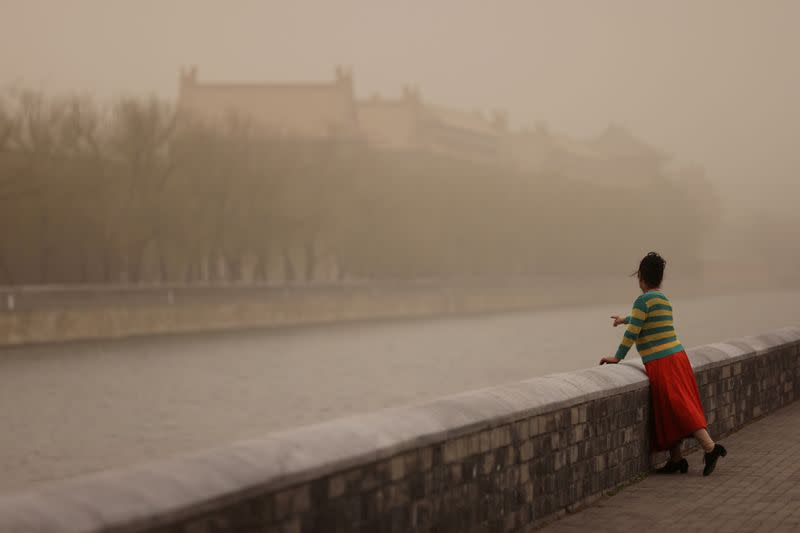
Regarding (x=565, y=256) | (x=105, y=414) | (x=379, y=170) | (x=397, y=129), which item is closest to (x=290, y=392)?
(x=105, y=414)

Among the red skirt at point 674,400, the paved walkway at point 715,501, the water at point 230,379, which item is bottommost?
the water at point 230,379

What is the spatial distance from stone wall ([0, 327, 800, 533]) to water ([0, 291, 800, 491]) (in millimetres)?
13190

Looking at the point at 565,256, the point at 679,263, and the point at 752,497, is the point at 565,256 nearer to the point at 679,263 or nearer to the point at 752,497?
the point at 679,263

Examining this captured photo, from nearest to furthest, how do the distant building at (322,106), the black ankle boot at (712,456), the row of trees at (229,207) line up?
the black ankle boot at (712,456)
the row of trees at (229,207)
the distant building at (322,106)

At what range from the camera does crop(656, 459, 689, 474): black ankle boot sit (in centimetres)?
942

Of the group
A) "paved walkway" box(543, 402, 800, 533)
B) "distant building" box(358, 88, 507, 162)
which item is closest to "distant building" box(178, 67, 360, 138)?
"distant building" box(358, 88, 507, 162)

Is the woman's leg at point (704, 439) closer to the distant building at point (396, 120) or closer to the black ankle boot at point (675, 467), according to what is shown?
the black ankle boot at point (675, 467)

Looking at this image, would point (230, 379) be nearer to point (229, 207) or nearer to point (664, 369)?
point (229, 207)

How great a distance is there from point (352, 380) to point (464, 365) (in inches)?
224

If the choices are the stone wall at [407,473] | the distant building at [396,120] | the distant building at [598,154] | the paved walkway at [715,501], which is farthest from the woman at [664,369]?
the distant building at [598,154]

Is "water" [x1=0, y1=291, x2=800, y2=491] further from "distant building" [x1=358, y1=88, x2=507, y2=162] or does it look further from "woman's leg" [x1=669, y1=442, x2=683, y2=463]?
"distant building" [x1=358, y1=88, x2=507, y2=162]

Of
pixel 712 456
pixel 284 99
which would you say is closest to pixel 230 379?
pixel 712 456

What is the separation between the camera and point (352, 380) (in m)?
36.7

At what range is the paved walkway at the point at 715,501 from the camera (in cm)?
744
